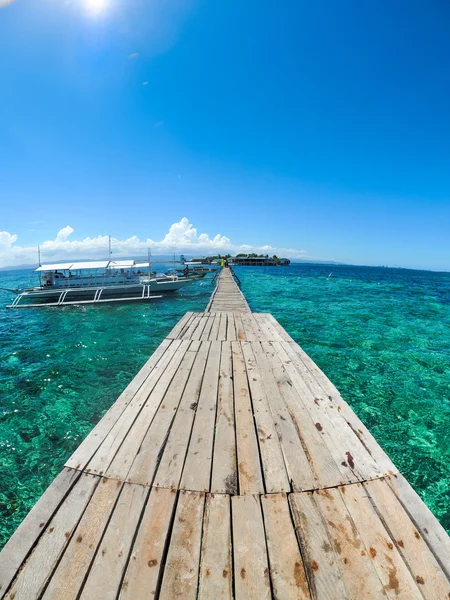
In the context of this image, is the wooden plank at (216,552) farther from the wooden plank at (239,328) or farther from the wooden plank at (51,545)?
the wooden plank at (239,328)

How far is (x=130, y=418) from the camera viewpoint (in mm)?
3660

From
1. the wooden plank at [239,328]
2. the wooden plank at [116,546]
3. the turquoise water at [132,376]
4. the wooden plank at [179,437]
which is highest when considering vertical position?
the wooden plank at [239,328]

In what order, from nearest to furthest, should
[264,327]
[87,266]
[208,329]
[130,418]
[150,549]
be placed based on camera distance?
[150,549]
[130,418]
[208,329]
[264,327]
[87,266]

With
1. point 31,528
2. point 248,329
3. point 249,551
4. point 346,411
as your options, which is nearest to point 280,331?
point 248,329

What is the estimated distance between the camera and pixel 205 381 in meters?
4.79

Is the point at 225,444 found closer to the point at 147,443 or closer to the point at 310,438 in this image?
the point at 147,443

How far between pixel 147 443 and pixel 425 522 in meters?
2.82

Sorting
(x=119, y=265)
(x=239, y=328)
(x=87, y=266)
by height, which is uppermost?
(x=119, y=265)

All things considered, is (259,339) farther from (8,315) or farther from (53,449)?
(8,315)

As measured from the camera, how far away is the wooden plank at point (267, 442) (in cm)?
269

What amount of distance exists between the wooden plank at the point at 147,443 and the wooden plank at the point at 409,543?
7.20 ft

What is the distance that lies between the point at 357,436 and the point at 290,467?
1.13m

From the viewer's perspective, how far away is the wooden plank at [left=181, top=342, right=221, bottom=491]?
8.82 ft

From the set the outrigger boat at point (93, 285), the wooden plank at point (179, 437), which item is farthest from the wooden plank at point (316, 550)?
the outrigger boat at point (93, 285)
